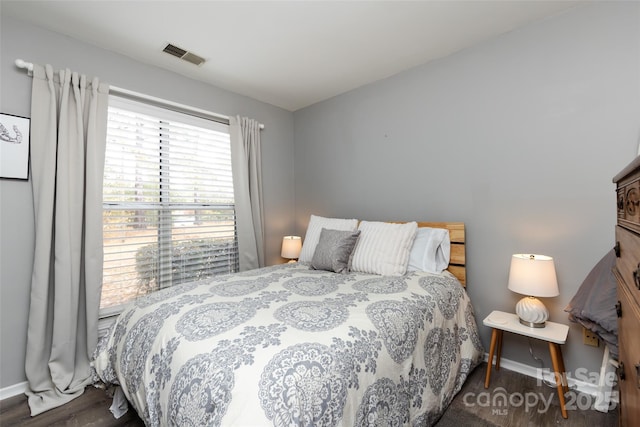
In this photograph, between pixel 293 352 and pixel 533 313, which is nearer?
pixel 293 352

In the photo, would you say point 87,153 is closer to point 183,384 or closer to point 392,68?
point 183,384

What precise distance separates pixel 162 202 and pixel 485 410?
280cm

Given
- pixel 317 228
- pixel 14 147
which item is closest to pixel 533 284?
pixel 317 228

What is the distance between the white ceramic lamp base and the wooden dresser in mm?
797

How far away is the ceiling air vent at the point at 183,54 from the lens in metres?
2.26

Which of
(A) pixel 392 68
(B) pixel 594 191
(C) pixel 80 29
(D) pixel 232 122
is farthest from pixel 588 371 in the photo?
(C) pixel 80 29

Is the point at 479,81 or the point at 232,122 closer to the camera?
the point at 479,81

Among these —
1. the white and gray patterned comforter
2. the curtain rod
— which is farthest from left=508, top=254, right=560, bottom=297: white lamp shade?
the curtain rod

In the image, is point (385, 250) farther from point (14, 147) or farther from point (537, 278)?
point (14, 147)

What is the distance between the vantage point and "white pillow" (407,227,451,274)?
2257 mm

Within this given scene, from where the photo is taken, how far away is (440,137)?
97.0 inches

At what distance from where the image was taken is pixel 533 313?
182 cm

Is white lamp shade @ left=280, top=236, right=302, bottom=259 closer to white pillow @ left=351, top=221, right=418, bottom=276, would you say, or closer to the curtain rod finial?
white pillow @ left=351, top=221, right=418, bottom=276

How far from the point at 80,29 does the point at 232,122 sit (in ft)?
4.17
